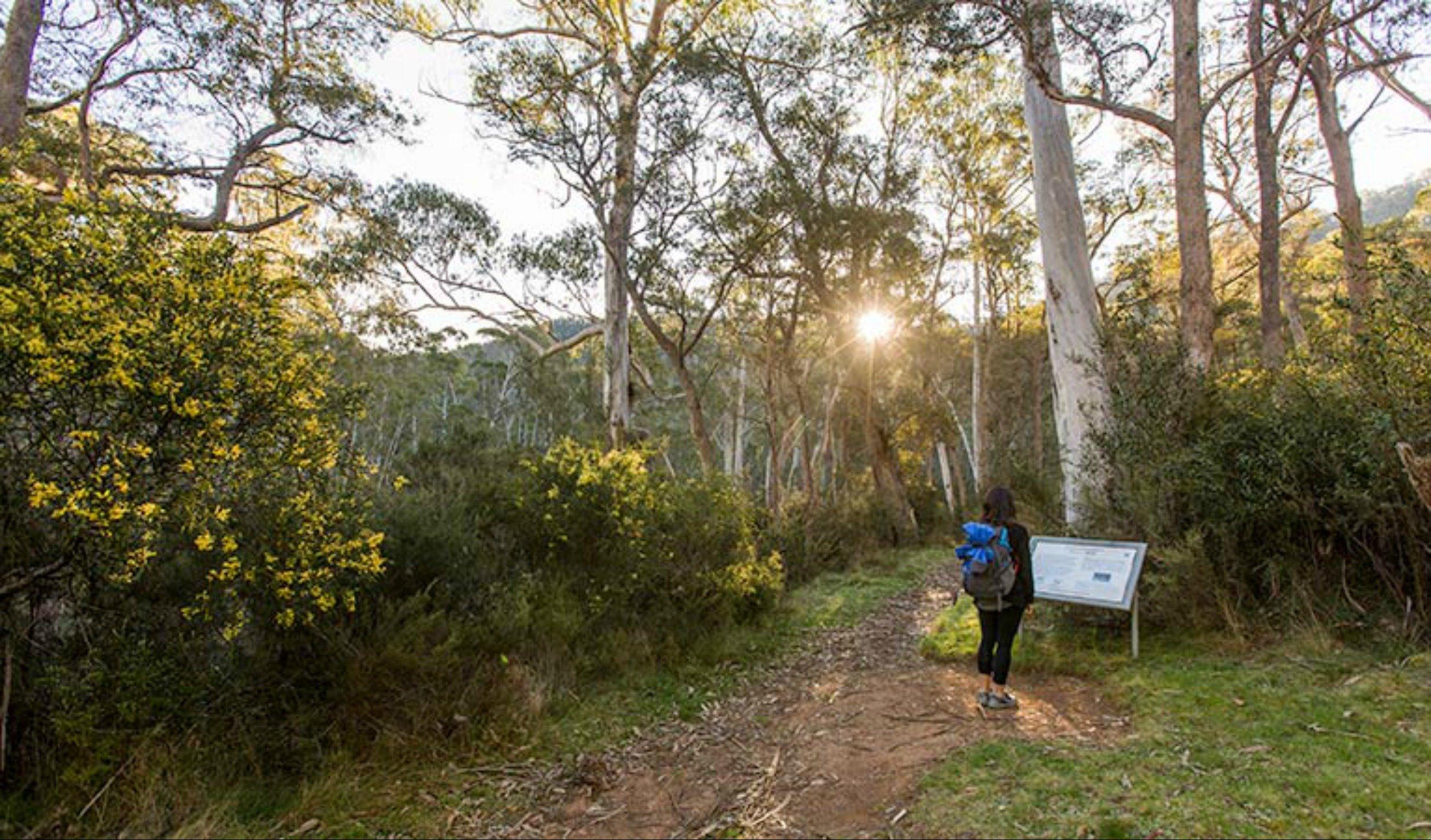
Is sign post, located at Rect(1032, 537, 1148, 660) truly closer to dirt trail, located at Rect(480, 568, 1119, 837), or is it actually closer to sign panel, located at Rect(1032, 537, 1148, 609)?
sign panel, located at Rect(1032, 537, 1148, 609)

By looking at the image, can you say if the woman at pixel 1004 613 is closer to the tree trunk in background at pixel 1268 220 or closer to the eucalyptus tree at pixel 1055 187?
the eucalyptus tree at pixel 1055 187

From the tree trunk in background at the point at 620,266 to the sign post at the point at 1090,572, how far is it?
7.11 m

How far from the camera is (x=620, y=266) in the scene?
37.2ft

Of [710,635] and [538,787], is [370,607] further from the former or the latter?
[710,635]

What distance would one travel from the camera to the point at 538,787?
376 centimetres

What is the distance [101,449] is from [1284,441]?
283 inches

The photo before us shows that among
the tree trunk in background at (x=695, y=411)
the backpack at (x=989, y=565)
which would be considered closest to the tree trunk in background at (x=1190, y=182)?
the backpack at (x=989, y=565)

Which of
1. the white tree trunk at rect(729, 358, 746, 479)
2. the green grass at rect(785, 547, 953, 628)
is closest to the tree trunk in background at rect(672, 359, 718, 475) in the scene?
the green grass at rect(785, 547, 953, 628)

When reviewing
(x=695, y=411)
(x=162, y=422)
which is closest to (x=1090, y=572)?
(x=162, y=422)

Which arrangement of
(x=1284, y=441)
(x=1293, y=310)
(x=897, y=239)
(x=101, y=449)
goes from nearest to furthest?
(x=101, y=449) → (x=1284, y=441) → (x=897, y=239) → (x=1293, y=310)

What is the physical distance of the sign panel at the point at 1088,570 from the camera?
496cm

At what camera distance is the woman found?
451 centimetres

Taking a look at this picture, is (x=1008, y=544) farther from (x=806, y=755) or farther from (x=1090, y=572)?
(x=806, y=755)

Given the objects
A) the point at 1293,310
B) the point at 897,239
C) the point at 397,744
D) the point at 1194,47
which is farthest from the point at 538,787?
the point at 1293,310
